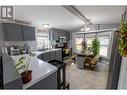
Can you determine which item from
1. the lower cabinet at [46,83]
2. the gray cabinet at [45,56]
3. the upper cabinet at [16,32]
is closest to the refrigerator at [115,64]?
the lower cabinet at [46,83]

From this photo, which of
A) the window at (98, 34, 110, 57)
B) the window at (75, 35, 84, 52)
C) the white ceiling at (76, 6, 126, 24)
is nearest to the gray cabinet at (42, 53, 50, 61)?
the window at (75, 35, 84, 52)

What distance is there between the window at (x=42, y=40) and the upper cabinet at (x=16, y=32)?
950 mm

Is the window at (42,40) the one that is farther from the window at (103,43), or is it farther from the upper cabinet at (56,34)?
the window at (103,43)

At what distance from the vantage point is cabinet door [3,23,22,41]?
267cm

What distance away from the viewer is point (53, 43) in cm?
497

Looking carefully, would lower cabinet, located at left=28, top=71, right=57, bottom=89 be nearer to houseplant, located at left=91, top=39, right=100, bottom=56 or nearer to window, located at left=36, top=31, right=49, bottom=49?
houseplant, located at left=91, top=39, right=100, bottom=56

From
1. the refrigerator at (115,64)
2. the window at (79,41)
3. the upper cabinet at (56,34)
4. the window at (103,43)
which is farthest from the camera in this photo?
the upper cabinet at (56,34)

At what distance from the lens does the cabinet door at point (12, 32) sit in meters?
2.67

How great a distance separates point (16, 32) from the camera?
9.54 ft

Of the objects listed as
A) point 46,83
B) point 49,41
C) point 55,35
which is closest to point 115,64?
point 46,83
